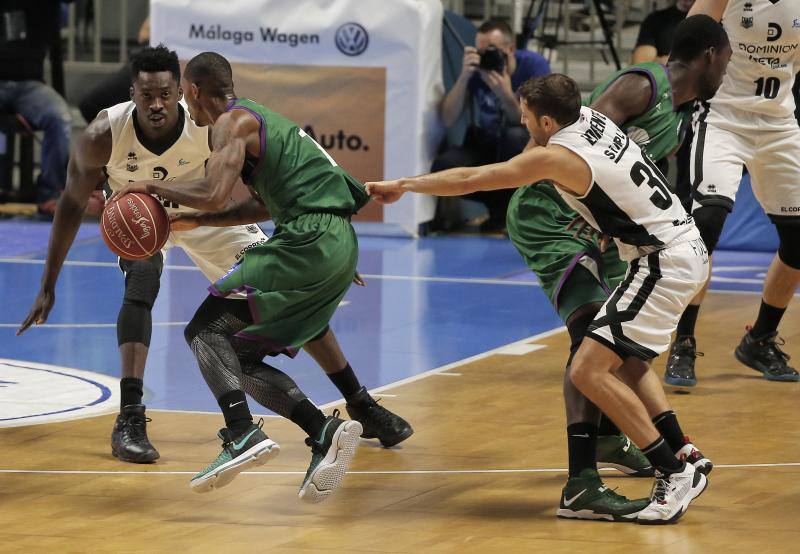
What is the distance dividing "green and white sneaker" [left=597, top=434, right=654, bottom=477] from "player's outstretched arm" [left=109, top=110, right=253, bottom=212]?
1667 mm

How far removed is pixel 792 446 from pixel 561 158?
1840 millimetres

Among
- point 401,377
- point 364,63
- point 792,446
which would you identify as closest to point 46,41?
point 364,63

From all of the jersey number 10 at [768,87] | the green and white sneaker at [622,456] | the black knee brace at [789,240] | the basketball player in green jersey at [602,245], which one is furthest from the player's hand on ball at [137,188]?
the black knee brace at [789,240]

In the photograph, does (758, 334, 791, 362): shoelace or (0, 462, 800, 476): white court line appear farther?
(758, 334, 791, 362): shoelace

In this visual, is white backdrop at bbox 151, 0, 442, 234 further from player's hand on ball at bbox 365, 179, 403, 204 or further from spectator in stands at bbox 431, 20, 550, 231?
player's hand on ball at bbox 365, 179, 403, 204

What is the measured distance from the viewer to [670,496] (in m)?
5.00

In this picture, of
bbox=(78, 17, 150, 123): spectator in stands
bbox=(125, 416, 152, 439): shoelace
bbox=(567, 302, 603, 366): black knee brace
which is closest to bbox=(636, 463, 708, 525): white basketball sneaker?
bbox=(567, 302, 603, 366): black knee brace

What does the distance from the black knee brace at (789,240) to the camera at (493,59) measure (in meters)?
5.10

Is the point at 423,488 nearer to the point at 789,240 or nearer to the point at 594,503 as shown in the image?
the point at 594,503

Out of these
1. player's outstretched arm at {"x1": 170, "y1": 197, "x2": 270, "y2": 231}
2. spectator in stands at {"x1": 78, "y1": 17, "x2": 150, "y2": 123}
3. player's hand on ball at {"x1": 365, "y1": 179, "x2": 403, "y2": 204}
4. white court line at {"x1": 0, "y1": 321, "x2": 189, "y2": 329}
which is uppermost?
player's hand on ball at {"x1": 365, "y1": 179, "x2": 403, "y2": 204}

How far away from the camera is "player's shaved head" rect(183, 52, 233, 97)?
543 cm

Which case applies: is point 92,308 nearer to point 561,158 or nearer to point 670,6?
point 561,158

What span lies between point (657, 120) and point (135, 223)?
2.31 m

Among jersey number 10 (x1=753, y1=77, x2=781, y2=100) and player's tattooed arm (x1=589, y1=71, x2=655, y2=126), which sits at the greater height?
player's tattooed arm (x1=589, y1=71, x2=655, y2=126)
